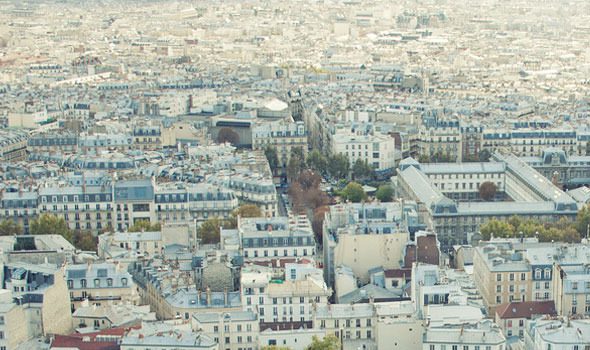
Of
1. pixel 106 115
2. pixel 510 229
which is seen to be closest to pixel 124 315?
pixel 510 229

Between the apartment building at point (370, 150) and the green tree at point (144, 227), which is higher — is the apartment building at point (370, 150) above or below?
below

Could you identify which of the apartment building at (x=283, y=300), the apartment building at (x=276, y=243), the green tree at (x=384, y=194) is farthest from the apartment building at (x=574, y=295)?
the green tree at (x=384, y=194)

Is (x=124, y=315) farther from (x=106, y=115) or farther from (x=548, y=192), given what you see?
(x=106, y=115)

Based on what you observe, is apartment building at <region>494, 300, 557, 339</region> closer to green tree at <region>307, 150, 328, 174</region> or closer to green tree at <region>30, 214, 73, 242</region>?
green tree at <region>30, 214, 73, 242</region>

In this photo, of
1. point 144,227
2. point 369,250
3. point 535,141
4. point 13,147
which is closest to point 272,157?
point 13,147

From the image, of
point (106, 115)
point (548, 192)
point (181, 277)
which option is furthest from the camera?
point (106, 115)

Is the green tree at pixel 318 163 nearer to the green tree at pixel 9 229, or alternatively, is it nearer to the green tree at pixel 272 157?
the green tree at pixel 272 157
